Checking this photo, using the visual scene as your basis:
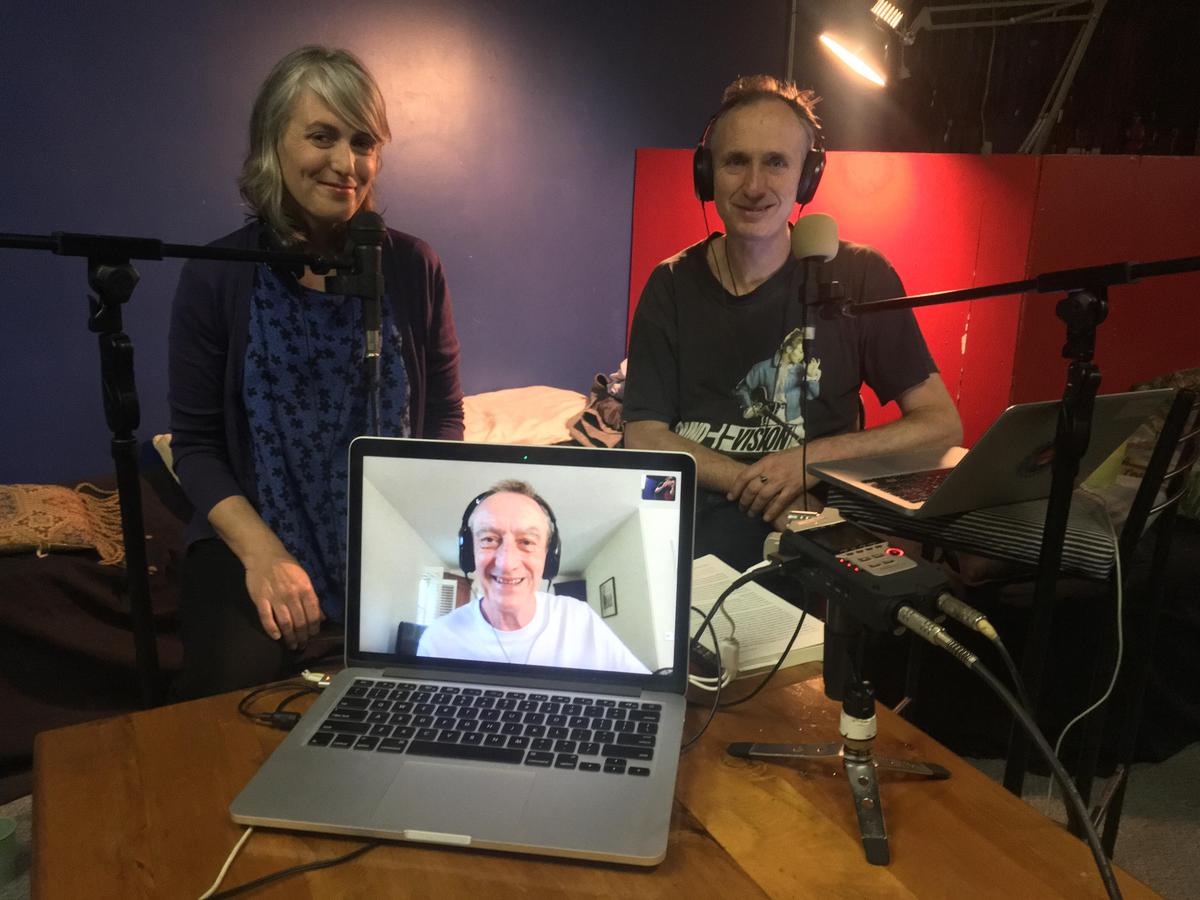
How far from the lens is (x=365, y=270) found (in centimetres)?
103

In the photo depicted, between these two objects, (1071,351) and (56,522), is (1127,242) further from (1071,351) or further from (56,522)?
(56,522)

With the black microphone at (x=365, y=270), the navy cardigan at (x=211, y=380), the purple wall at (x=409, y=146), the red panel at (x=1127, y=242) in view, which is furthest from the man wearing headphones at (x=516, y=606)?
the red panel at (x=1127, y=242)

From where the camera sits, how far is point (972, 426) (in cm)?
296

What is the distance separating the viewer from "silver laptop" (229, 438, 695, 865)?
0.78 meters

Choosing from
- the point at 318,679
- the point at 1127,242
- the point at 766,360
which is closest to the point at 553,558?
the point at 318,679

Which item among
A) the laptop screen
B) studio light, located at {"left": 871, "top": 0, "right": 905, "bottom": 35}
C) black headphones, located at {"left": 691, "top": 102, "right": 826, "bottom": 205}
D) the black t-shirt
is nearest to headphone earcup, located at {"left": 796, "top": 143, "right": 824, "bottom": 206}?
black headphones, located at {"left": 691, "top": 102, "right": 826, "bottom": 205}

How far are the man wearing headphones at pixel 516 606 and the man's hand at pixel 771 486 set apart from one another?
2.61ft

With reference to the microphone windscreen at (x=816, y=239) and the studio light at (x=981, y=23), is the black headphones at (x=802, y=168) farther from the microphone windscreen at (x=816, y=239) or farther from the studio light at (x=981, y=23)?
the studio light at (x=981, y=23)

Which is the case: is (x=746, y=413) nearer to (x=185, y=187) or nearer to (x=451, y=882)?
(x=451, y=882)

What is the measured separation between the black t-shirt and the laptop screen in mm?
924

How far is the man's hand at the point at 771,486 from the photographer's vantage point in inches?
62.5

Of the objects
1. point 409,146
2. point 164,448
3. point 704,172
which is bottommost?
point 164,448

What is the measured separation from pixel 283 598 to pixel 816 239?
0.93 metres

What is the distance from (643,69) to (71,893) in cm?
333
